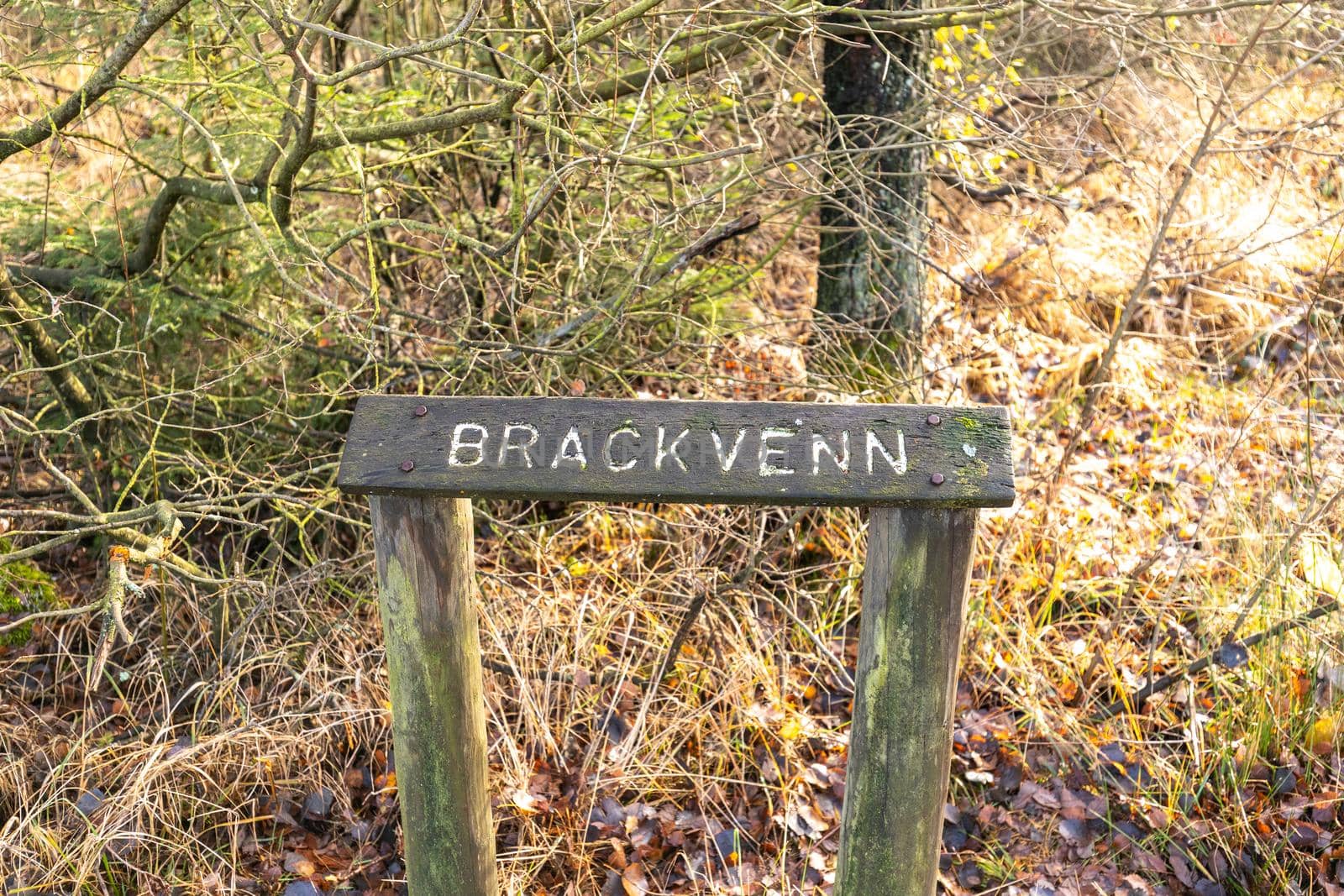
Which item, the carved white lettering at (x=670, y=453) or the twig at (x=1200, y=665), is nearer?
the carved white lettering at (x=670, y=453)

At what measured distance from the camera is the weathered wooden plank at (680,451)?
2104 mm

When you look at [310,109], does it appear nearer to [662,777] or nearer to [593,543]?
[593,543]

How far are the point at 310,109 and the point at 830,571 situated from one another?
257cm

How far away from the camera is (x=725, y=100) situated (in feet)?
13.4

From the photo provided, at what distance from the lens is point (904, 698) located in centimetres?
225

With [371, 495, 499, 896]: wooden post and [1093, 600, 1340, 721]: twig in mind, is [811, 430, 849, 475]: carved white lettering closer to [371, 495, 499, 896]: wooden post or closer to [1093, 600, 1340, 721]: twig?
[371, 495, 499, 896]: wooden post

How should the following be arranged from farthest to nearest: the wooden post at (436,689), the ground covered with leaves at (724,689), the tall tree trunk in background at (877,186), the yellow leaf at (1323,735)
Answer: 1. the tall tree trunk in background at (877,186)
2. the yellow leaf at (1323,735)
3. the ground covered with leaves at (724,689)
4. the wooden post at (436,689)

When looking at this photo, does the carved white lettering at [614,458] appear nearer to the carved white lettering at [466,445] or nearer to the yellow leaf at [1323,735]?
the carved white lettering at [466,445]

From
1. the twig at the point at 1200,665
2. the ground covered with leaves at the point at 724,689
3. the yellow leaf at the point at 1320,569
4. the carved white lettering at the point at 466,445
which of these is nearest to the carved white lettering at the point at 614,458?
the carved white lettering at the point at 466,445

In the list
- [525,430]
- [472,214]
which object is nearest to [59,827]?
[525,430]

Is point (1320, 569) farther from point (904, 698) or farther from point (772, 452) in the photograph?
point (772, 452)

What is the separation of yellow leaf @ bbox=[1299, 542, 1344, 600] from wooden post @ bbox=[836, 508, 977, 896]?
2.18 metres

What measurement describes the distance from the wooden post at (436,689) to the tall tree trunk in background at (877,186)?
249 centimetres

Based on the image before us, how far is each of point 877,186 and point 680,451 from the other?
2907mm
